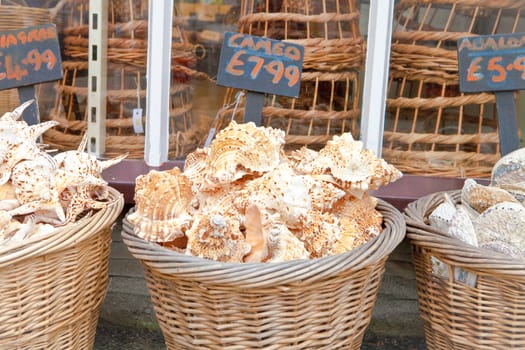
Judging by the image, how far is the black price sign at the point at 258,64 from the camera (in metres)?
1.57

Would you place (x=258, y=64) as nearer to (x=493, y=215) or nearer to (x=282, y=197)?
(x=282, y=197)

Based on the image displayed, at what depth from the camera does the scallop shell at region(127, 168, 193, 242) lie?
3.88 ft

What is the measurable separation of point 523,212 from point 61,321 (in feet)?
3.26

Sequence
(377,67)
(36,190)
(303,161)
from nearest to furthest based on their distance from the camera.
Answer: (36,190)
(303,161)
(377,67)

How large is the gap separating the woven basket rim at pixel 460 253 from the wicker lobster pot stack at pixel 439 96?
535 millimetres

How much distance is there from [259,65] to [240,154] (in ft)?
1.37

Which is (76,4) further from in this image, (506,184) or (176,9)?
(506,184)

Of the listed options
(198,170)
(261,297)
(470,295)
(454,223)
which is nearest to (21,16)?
(198,170)

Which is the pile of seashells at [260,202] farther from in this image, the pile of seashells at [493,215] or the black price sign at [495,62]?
the black price sign at [495,62]

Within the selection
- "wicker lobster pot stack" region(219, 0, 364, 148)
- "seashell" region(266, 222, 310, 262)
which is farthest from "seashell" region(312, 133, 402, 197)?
"wicker lobster pot stack" region(219, 0, 364, 148)

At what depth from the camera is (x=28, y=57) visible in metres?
1.65

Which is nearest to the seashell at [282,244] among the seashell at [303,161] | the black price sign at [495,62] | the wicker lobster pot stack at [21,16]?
the seashell at [303,161]

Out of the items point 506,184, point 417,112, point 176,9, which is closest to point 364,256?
point 506,184

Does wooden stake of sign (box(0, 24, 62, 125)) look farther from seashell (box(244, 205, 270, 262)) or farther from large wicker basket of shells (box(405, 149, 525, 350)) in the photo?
large wicker basket of shells (box(405, 149, 525, 350))
